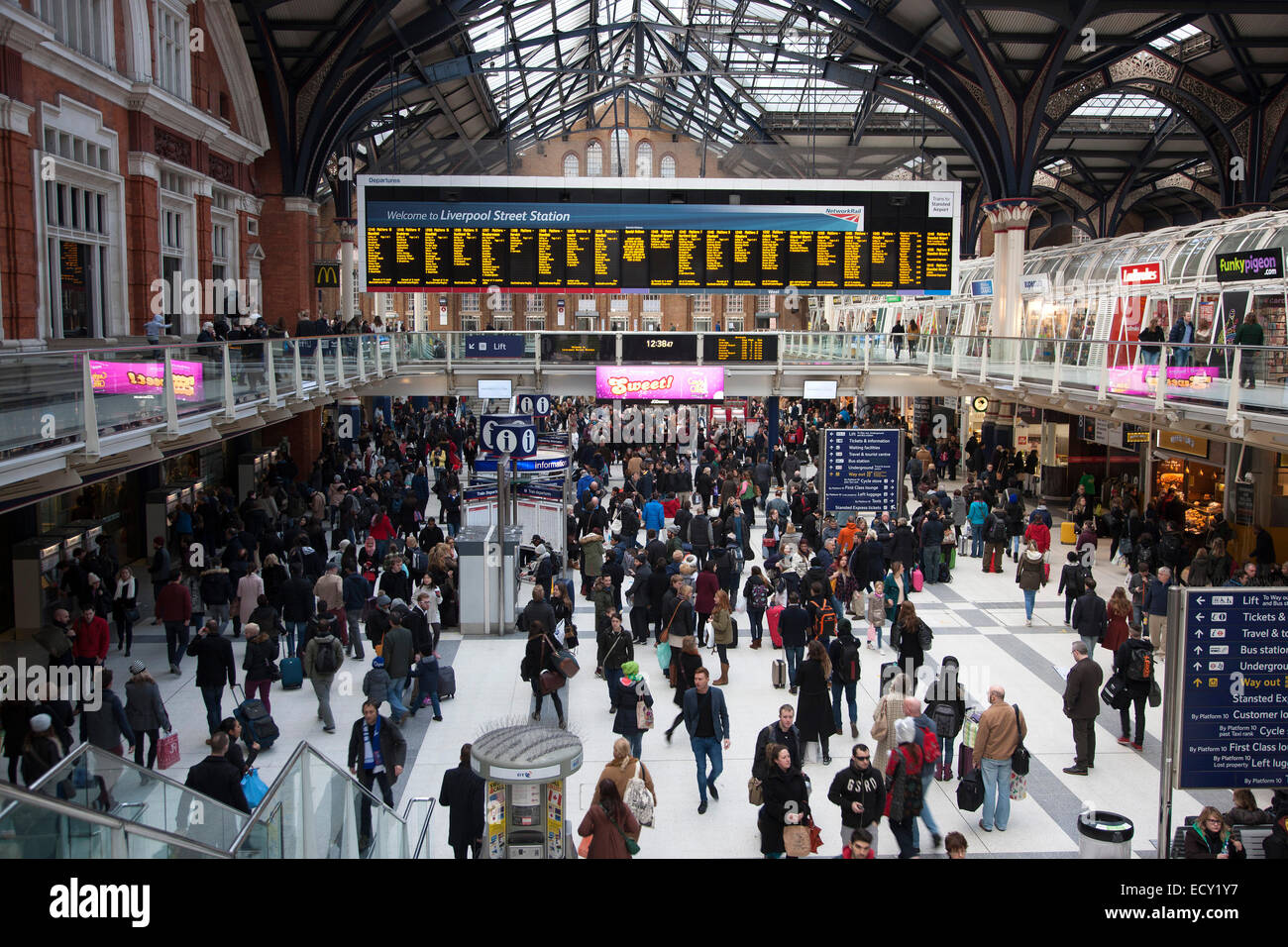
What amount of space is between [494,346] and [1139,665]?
18315 millimetres

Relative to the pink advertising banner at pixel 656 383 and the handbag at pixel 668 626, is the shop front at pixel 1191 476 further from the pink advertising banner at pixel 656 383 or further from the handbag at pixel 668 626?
the handbag at pixel 668 626

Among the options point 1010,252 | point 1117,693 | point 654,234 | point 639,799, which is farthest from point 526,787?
point 1010,252

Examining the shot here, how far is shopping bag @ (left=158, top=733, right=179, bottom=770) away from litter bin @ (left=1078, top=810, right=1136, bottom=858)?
7.77 metres

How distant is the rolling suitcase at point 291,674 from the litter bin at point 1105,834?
345 inches

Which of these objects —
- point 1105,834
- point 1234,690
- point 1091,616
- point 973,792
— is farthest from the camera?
point 1091,616

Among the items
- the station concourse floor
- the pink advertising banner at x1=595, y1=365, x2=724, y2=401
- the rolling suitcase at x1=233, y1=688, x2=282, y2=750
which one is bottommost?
the station concourse floor

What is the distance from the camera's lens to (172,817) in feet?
15.1

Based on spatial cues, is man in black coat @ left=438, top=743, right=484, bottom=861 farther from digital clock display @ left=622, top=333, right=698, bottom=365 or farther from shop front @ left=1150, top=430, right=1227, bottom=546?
digital clock display @ left=622, top=333, right=698, bottom=365

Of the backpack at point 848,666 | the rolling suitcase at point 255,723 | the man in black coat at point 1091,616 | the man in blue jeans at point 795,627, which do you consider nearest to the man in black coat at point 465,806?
the rolling suitcase at point 255,723

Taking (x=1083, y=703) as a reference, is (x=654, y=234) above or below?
above

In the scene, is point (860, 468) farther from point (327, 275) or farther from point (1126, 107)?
point (1126, 107)

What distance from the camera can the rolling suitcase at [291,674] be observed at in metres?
12.3

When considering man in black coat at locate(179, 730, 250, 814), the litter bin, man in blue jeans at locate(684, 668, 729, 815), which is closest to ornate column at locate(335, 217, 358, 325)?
man in blue jeans at locate(684, 668, 729, 815)

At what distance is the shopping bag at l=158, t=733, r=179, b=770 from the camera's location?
968 centimetres
